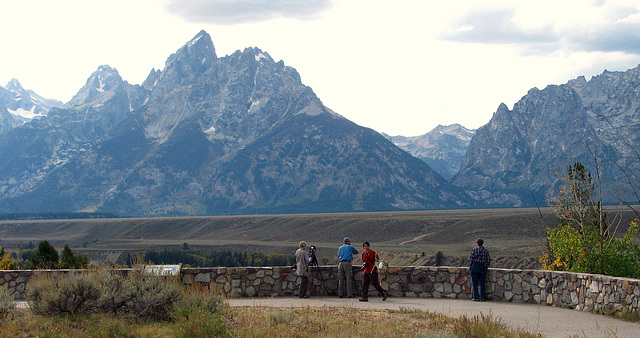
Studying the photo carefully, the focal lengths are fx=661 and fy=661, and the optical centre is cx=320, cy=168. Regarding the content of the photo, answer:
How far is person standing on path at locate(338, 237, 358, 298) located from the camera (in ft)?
61.1

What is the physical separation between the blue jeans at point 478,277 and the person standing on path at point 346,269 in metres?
3.27

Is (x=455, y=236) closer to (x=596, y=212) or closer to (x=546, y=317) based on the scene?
(x=596, y=212)

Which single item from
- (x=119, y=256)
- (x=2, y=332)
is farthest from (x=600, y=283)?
(x=119, y=256)

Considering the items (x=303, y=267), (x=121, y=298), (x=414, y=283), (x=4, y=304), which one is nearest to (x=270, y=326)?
(x=121, y=298)

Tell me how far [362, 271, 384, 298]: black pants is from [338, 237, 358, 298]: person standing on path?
59 cm

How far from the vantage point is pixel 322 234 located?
115438 mm

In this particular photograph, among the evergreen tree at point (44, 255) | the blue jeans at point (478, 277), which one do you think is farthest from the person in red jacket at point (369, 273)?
the evergreen tree at point (44, 255)

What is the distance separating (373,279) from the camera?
18.6 metres

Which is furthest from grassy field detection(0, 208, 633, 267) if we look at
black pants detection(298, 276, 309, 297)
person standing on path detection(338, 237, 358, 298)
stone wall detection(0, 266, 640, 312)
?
black pants detection(298, 276, 309, 297)

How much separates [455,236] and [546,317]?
8068cm

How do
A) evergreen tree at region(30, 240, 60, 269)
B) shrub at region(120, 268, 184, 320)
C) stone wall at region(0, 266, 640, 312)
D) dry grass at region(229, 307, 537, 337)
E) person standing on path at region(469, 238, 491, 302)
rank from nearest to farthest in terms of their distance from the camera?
dry grass at region(229, 307, 537, 337)
shrub at region(120, 268, 184, 320)
stone wall at region(0, 266, 640, 312)
person standing on path at region(469, 238, 491, 302)
evergreen tree at region(30, 240, 60, 269)

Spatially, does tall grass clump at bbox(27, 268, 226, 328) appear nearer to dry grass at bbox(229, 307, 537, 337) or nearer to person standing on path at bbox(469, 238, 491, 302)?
dry grass at bbox(229, 307, 537, 337)

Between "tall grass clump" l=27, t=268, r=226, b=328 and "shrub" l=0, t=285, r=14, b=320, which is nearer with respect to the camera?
"shrub" l=0, t=285, r=14, b=320

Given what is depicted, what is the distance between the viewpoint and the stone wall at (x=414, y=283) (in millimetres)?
16719
